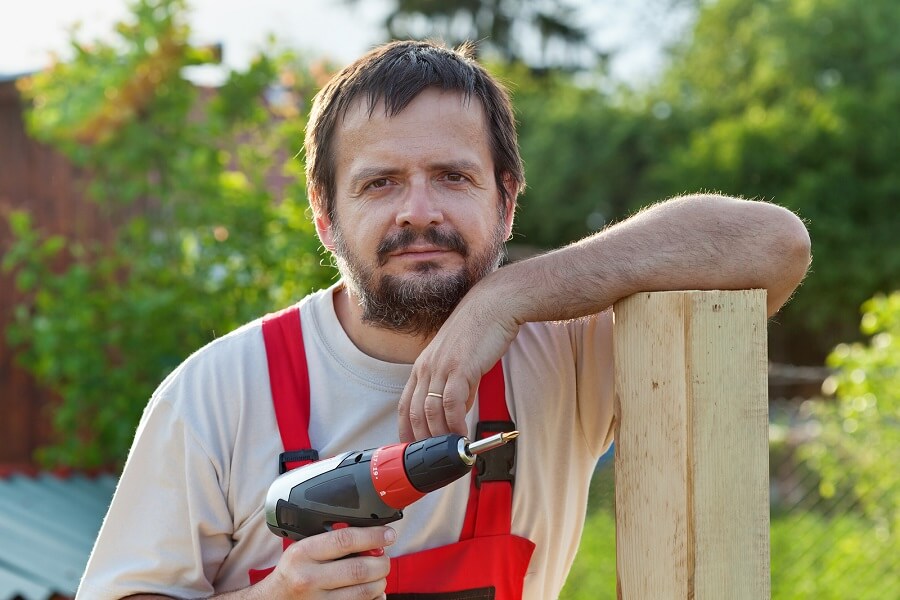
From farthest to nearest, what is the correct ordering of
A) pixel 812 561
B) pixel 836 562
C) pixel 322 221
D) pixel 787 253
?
pixel 812 561
pixel 836 562
pixel 322 221
pixel 787 253

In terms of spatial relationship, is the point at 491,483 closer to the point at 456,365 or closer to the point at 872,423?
the point at 456,365

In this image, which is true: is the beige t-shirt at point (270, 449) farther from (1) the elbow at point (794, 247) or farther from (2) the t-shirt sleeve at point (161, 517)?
(1) the elbow at point (794, 247)

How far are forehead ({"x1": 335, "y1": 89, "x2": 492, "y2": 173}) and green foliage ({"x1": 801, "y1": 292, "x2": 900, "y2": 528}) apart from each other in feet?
10.4

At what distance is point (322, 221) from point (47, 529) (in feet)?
9.19

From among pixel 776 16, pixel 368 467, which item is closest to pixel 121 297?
pixel 368 467

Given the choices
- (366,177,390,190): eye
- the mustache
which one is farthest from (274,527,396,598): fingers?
(366,177,390,190): eye

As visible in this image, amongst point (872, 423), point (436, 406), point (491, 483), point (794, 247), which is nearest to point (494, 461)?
point (491, 483)

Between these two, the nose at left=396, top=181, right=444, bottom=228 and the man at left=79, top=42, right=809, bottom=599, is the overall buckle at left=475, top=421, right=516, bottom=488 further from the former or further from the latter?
the nose at left=396, top=181, right=444, bottom=228

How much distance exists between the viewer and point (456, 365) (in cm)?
180

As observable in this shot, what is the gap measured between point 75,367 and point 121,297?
0.48 meters

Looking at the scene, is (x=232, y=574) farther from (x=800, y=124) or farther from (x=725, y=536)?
(x=800, y=124)

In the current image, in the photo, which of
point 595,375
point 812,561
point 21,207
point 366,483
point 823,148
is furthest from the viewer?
point 823,148

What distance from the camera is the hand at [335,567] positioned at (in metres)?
1.79

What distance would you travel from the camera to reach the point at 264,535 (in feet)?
6.73
